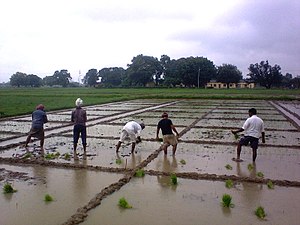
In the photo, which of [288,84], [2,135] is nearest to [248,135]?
[2,135]

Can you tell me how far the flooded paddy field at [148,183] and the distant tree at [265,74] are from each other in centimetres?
7722

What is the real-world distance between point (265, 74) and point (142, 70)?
3229 centimetres

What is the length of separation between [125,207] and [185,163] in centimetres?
315

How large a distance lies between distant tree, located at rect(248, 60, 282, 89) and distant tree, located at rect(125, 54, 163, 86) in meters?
25.4

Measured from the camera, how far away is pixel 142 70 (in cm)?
8056

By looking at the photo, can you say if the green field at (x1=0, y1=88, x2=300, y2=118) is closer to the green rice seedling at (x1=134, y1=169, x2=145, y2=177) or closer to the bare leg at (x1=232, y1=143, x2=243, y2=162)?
the green rice seedling at (x1=134, y1=169, x2=145, y2=177)

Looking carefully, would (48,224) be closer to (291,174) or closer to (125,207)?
(125,207)

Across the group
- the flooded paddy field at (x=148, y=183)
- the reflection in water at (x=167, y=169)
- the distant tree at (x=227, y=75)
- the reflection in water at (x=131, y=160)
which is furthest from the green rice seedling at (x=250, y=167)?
the distant tree at (x=227, y=75)

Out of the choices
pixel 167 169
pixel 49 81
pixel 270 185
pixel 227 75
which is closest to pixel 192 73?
pixel 227 75

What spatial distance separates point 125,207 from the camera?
198 inches

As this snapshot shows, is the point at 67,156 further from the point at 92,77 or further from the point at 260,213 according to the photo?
the point at 92,77

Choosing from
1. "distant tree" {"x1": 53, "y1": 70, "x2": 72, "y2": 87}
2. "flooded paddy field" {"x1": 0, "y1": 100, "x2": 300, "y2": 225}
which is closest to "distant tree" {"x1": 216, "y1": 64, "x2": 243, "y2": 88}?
"distant tree" {"x1": 53, "y1": 70, "x2": 72, "y2": 87}

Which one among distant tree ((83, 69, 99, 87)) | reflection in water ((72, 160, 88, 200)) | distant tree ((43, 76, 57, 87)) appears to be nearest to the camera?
reflection in water ((72, 160, 88, 200))

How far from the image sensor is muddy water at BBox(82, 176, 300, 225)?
460 centimetres
